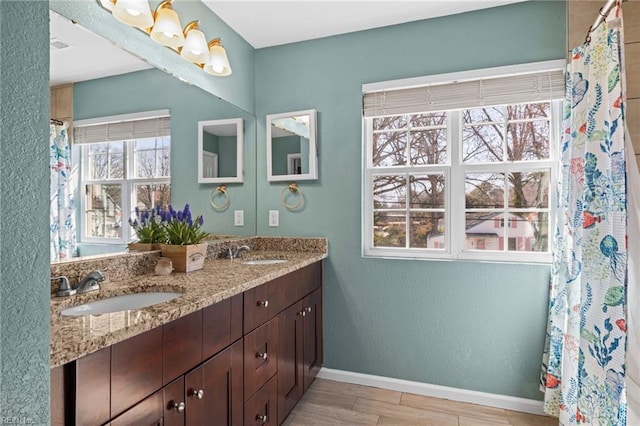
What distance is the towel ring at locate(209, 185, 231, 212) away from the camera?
2150mm

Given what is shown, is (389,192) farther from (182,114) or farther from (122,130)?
(122,130)

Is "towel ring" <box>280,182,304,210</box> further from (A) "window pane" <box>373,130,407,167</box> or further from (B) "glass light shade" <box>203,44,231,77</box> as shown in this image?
(B) "glass light shade" <box>203,44,231,77</box>

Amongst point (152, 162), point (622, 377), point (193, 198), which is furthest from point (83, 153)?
point (622, 377)

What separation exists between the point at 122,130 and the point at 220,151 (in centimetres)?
74

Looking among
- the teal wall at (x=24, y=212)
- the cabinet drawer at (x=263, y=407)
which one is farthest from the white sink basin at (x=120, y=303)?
the teal wall at (x=24, y=212)

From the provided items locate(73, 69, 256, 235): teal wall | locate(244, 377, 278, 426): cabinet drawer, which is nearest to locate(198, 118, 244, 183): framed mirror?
locate(73, 69, 256, 235): teal wall

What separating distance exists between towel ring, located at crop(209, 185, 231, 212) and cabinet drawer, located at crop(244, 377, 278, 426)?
109cm

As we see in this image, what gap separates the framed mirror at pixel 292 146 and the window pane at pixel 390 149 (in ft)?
1.41

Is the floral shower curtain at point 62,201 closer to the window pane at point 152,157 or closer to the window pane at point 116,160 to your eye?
the window pane at point 116,160

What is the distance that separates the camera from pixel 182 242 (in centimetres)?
171

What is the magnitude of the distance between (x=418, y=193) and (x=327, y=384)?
1441 mm

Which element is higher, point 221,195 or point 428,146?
point 428,146

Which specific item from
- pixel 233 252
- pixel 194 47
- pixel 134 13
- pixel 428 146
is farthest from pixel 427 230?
pixel 134 13

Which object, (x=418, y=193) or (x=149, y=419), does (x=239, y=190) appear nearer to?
(x=418, y=193)
